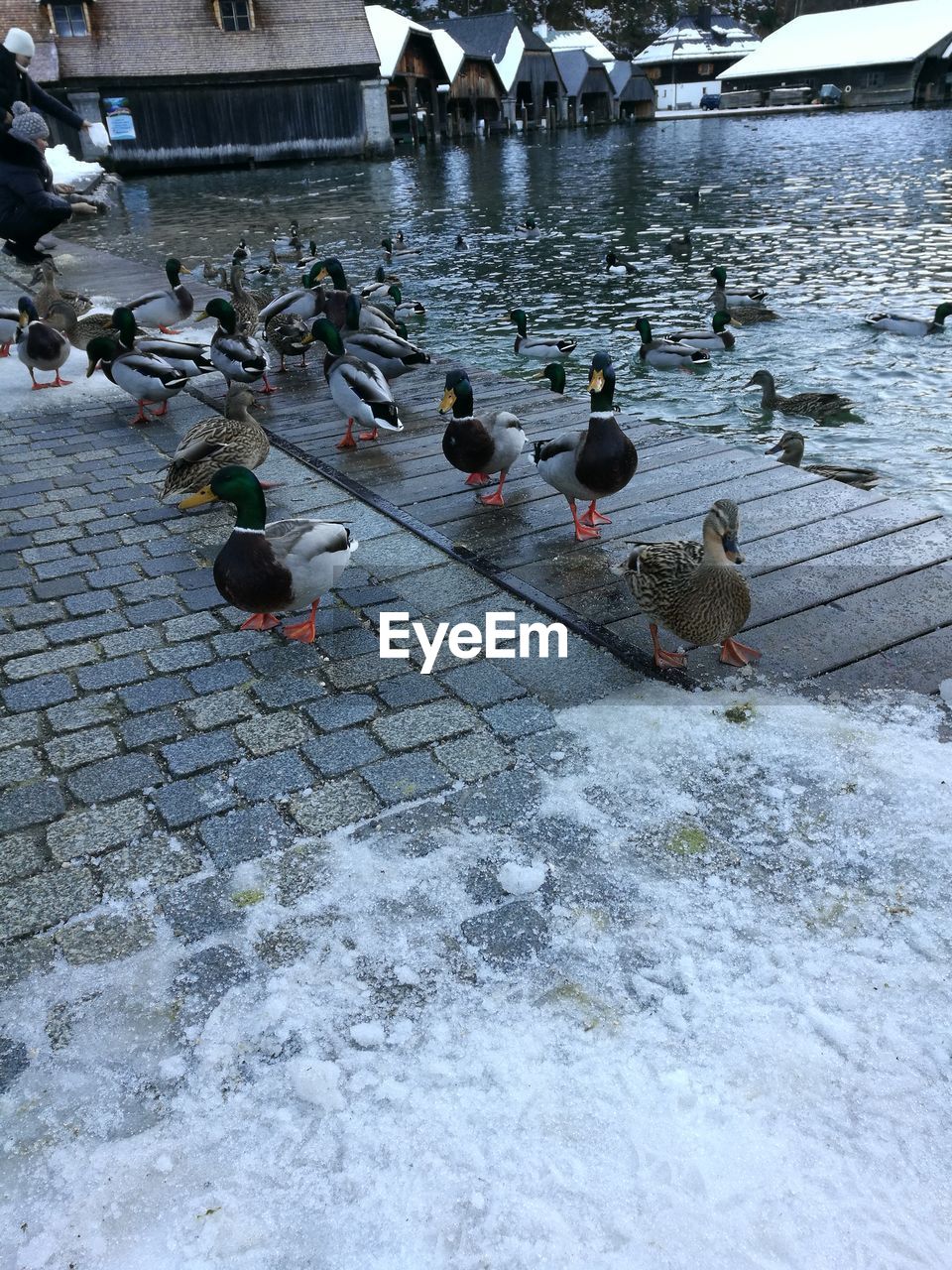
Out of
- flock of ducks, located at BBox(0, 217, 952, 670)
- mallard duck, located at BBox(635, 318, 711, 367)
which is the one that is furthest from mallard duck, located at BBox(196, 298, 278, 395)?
mallard duck, located at BBox(635, 318, 711, 367)

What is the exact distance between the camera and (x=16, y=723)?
4.09 m

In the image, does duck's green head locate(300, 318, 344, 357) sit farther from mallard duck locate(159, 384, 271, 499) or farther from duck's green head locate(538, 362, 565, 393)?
mallard duck locate(159, 384, 271, 499)

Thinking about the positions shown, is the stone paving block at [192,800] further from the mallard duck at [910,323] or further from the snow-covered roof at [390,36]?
the snow-covered roof at [390,36]

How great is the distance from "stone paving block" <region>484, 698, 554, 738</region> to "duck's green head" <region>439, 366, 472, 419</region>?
9.22 feet

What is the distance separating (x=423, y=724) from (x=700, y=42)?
106m

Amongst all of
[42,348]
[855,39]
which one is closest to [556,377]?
[42,348]

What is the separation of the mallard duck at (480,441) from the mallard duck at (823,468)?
2301 mm

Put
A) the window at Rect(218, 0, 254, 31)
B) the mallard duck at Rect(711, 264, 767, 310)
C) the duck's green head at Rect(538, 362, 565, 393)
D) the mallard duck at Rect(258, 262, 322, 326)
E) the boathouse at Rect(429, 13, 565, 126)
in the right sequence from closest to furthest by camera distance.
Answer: the duck's green head at Rect(538, 362, 565, 393) → the mallard duck at Rect(258, 262, 322, 326) → the mallard duck at Rect(711, 264, 767, 310) → the window at Rect(218, 0, 254, 31) → the boathouse at Rect(429, 13, 565, 126)

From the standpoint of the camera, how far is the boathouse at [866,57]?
68438mm

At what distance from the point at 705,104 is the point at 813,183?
205ft

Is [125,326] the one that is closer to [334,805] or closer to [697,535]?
[697,535]

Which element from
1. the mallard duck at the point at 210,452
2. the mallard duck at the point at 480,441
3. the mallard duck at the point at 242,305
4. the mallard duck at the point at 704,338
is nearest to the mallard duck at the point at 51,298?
the mallard duck at the point at 242,305

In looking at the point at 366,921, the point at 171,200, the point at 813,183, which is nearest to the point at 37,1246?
the point at 366,921

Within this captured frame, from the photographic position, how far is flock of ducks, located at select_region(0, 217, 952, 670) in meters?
4.31
